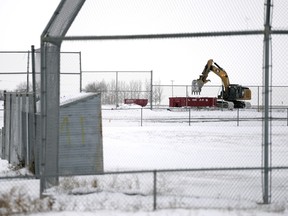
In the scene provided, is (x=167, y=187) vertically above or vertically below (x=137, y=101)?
below

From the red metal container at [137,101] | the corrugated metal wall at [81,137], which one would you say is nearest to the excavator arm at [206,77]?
the red metal container at [137,101]

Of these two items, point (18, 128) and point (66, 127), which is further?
point (18, 128)

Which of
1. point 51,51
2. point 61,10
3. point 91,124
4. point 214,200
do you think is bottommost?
point 214,200

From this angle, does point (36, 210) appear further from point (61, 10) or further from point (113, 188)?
point (61, 10)

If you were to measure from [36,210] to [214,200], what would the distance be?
2.85 meters

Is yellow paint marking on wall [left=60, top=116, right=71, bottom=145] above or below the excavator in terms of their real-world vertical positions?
below

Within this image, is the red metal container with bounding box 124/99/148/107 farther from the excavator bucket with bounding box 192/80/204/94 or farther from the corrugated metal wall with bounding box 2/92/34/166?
the corrugated metal wall with bounding box 2/92/34/166

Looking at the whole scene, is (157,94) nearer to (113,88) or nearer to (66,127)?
(113,88)

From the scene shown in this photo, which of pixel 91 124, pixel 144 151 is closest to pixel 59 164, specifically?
pixel 91 124

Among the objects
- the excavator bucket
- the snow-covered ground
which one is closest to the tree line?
the excavator bucket

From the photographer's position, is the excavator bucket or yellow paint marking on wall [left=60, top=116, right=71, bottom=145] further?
the excavator bucket

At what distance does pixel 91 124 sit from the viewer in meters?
9.23

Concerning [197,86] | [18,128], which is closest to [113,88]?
[197,86]

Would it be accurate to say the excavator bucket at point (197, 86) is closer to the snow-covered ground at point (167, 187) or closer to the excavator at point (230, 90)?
the excavator at point (230, 90)
